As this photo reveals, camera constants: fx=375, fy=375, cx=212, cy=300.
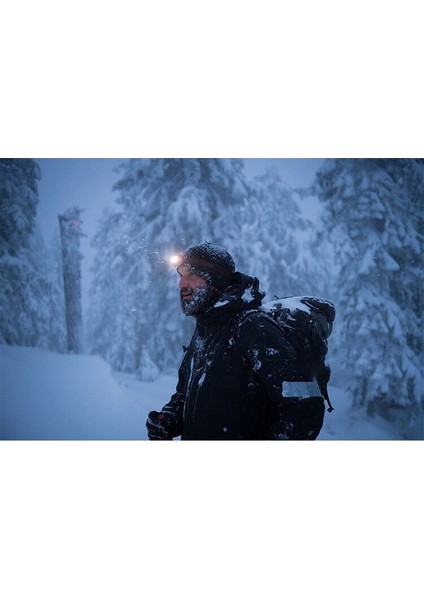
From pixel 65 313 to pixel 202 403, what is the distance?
16.8 feet

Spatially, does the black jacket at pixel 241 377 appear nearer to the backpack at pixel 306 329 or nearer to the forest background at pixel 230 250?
the backpack at pixel 306 329

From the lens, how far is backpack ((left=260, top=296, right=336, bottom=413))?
2572 millimetres

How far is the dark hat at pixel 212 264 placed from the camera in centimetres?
272

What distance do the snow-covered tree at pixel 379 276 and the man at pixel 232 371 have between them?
4.47m

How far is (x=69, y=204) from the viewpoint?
21.0 feet

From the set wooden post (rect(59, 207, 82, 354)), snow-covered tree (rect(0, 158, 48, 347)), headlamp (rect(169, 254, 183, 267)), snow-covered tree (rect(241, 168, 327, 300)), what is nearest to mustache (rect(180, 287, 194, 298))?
headlamp (rect(169, 254, 183, 267))

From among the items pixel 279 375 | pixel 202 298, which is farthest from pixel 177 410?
pixel 279 375

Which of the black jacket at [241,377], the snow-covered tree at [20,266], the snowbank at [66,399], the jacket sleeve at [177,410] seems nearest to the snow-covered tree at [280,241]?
the snowbank at [66,399]

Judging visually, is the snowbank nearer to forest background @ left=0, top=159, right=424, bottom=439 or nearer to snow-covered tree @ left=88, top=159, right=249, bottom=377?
forest background @ left=0, top=159, right=424, bottom=439

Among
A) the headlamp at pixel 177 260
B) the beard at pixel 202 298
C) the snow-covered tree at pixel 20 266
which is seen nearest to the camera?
the beard at pixel 202 298

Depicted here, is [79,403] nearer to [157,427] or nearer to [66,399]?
[66,399]

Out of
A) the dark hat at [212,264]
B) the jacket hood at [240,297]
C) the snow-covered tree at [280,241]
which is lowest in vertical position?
the jacket hood at [240,297]

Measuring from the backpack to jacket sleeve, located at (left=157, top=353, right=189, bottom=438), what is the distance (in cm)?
80

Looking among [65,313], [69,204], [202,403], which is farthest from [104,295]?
[202,403]
